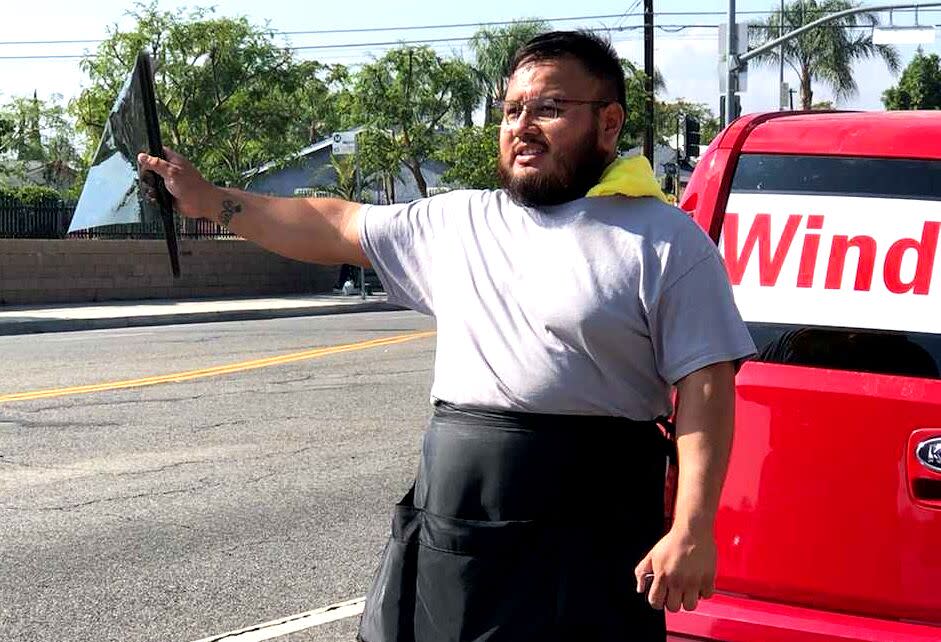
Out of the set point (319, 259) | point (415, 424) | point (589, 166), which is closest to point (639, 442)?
point (589, 166)

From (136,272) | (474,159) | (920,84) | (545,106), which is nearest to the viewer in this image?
(545,106)

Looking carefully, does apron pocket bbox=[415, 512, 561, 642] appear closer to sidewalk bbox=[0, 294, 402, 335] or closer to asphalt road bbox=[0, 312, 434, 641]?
asphalt road bbox=[0, 312, 434, 641]

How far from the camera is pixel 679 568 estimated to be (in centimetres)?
275

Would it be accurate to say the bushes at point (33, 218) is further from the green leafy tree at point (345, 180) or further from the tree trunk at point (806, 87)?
the tree trunk at point (806, 87)

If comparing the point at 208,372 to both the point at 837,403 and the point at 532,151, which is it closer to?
the point at 837,403

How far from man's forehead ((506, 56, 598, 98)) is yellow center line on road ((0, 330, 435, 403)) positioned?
32.5 ft

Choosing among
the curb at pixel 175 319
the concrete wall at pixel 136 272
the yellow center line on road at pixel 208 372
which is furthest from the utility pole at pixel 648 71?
the yellow center line on road at pixel 208 372

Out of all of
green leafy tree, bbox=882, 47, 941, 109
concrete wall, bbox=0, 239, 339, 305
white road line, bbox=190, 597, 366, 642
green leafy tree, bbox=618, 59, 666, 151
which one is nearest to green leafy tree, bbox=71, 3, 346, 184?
concrete wall, bbox=0, 239, 339, 305

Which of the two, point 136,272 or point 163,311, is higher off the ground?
point 136,272

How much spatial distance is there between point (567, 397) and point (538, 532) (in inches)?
10.3

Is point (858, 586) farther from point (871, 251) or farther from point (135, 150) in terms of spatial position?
point (135, 150)

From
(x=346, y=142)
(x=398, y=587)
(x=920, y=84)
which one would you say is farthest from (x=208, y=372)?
(x=920, y=84)

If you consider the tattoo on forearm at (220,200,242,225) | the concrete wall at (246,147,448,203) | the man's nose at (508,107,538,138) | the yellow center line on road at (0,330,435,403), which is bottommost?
the yellow center line on road at (0,330,435,403)

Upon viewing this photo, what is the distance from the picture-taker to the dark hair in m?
3.01
